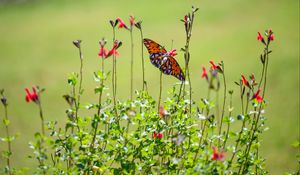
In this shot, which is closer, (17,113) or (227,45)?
(17,113)

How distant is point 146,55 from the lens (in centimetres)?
505

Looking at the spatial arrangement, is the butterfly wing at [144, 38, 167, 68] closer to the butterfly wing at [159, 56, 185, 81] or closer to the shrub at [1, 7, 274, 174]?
the butterfly wing at [159, 56, 185, 81]

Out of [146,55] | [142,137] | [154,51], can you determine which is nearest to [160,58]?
[154,51]

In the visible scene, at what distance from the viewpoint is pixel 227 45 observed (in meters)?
5.15

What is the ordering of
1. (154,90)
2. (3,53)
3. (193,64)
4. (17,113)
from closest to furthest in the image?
(17,113) → (154,90) → (193,64) → (3,53)

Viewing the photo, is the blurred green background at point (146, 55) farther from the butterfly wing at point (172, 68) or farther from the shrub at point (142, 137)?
the shrub at point (142, 137)

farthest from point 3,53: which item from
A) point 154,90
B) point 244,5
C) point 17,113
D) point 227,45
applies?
point 244,5

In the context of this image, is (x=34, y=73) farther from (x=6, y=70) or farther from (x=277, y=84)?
(x=277, y=84)

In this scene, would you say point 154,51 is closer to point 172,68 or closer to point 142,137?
point 172,68

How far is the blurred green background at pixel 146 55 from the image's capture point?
12.6 feet

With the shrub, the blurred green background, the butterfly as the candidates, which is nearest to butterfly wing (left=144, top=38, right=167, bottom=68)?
the butterfly

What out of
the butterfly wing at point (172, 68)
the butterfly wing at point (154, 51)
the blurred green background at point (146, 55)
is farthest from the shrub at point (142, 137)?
the blurred green background at point (146, 55)

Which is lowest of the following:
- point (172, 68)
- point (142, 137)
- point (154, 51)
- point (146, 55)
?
point (142, 137)

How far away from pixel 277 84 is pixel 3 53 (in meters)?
3.50
